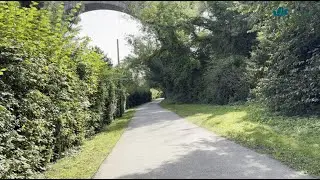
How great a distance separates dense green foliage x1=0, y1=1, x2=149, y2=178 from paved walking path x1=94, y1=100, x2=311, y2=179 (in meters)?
1.28

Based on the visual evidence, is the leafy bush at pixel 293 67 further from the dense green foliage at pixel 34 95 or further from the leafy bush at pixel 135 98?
the leafy bush at pixel 135 98

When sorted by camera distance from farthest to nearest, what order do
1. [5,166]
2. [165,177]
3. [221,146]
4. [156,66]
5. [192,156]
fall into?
[156,66] < [221,146] < [192,156] < [165,177] < [5,166]

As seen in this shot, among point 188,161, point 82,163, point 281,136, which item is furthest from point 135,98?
point 188,161

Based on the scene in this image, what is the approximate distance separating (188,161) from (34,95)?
341cm

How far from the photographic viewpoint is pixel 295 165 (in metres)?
7.04

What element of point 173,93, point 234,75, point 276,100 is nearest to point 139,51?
point 173,93

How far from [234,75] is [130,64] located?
46.7ft

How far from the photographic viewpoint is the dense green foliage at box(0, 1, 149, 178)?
6.13m

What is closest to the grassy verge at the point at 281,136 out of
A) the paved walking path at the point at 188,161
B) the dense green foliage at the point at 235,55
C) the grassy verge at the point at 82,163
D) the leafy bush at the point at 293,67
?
the paved walking path at the point at 188,161

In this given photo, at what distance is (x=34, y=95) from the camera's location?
7.15 metres

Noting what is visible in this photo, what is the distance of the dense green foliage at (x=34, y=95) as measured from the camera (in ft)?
20.1

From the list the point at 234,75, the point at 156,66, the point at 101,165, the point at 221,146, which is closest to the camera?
the point at 101,165

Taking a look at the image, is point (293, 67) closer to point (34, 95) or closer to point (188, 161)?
point (188, 161)

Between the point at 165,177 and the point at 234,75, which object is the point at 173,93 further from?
the point at 165,177
